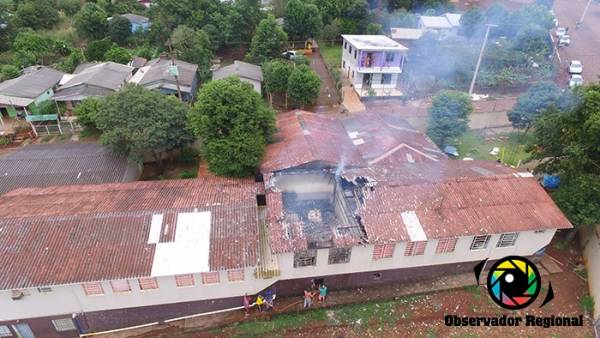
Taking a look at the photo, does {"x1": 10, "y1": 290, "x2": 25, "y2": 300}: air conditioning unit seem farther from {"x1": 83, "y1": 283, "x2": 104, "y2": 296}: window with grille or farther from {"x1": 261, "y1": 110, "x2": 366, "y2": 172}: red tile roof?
{"x1": 261, "y1": 110, "x2": 366, "y2": 172}: red tile roof

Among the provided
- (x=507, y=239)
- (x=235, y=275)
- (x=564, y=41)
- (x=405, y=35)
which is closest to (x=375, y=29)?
(x=405, y=35)

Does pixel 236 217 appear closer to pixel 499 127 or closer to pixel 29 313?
pixel 29 313

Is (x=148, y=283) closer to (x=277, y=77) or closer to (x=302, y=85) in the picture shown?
(x=302, y=85)

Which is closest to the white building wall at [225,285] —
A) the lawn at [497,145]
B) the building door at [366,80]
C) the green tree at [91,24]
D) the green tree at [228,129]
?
the green tree at [228,129]

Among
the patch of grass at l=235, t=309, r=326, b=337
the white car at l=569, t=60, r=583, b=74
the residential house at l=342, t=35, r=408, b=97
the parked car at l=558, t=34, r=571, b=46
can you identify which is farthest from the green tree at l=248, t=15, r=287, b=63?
the parked car at l=558, t=34, r=571, b=46

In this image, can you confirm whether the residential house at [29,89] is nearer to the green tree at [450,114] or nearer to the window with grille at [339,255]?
the window with grille at [339,255]

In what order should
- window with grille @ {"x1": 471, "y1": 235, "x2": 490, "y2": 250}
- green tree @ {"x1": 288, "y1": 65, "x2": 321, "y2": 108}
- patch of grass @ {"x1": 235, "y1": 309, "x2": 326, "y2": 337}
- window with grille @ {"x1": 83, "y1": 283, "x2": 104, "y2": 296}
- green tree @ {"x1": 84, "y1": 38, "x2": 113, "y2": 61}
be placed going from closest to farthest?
window with grille @ {"x1": 83, "y1": 283, "x2": 104, "y2": 296} → patch of grass @ {"x1": 235, "y1": 309, "x2": 326, "y2": 337} → window with grille @ {"x1": 471, "y1": 235, "x2": 490, "y2": 250} → green tree @ {"x1": 288, "y1": 65, "x2": 321, "y2": 108} → green tree @ {"x1": 84, "y1": 38, "x2": 113, "y2": 61}

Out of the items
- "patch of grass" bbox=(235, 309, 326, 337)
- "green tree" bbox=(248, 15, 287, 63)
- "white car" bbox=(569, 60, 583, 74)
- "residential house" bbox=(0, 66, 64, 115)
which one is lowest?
"patch of grass" bbox=(235, 309, 326, 337)
